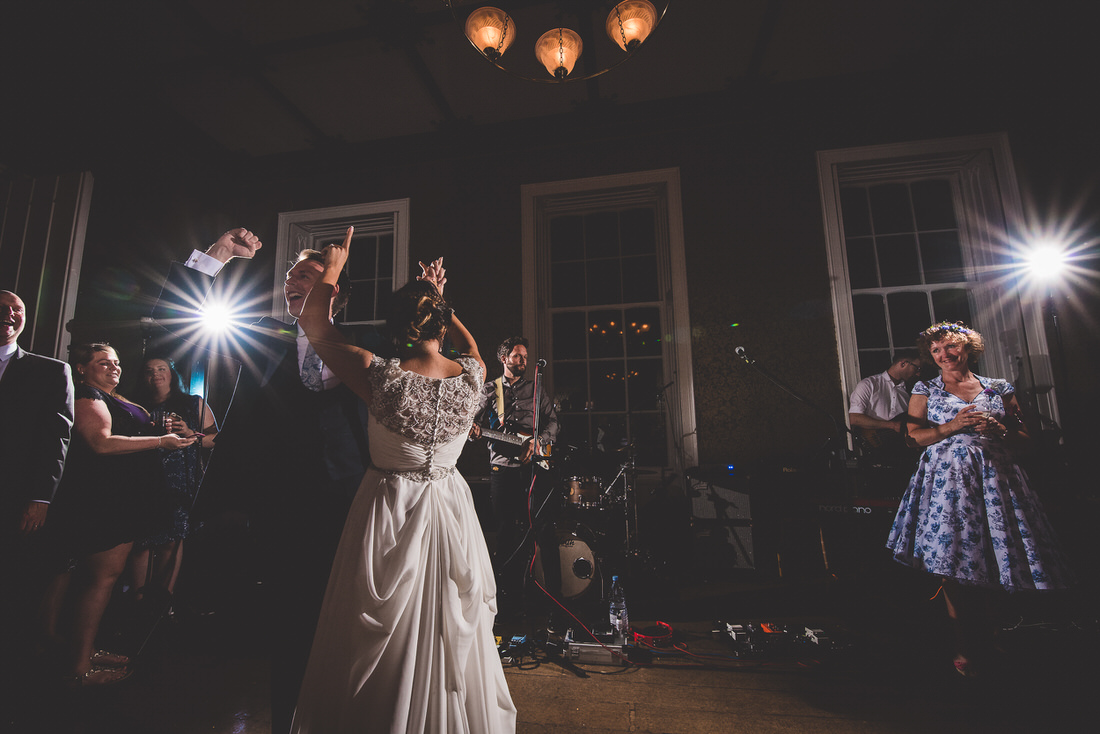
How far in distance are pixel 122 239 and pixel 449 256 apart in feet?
10.0

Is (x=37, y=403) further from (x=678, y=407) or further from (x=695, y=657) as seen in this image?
(x=678, y=407)

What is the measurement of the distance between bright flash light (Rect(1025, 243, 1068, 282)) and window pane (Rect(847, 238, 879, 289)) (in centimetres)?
121

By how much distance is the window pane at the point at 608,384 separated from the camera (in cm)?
503

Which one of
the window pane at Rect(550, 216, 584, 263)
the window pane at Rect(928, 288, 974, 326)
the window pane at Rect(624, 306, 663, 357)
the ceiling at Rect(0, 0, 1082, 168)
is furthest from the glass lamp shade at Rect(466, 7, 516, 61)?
the window pane at Rect(928, 288, 974, 326)

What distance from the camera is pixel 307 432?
61.2 inches

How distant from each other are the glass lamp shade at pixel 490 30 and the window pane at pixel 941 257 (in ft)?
15.7

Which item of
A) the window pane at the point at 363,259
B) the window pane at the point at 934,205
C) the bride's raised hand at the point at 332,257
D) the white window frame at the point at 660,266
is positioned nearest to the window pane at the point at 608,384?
the white window frame at the point at 660,266

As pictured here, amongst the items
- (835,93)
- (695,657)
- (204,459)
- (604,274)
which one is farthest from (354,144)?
(695,657)

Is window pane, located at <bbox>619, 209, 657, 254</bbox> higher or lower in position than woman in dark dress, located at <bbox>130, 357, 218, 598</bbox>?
higher

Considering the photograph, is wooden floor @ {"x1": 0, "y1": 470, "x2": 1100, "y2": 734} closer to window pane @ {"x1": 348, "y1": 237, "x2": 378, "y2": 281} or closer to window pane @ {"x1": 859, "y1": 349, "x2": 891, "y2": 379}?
window pane @ {"x1": 859, "y1": 349, "x2": 891, "y2": 379}

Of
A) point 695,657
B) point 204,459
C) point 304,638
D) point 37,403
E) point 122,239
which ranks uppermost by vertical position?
point 122,239

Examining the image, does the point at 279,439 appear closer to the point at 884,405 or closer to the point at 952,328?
the point at 952,328

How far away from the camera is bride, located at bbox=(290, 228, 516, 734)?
140 cm

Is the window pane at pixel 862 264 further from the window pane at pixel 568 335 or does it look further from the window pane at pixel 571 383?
the window pane at pixel 571 383
